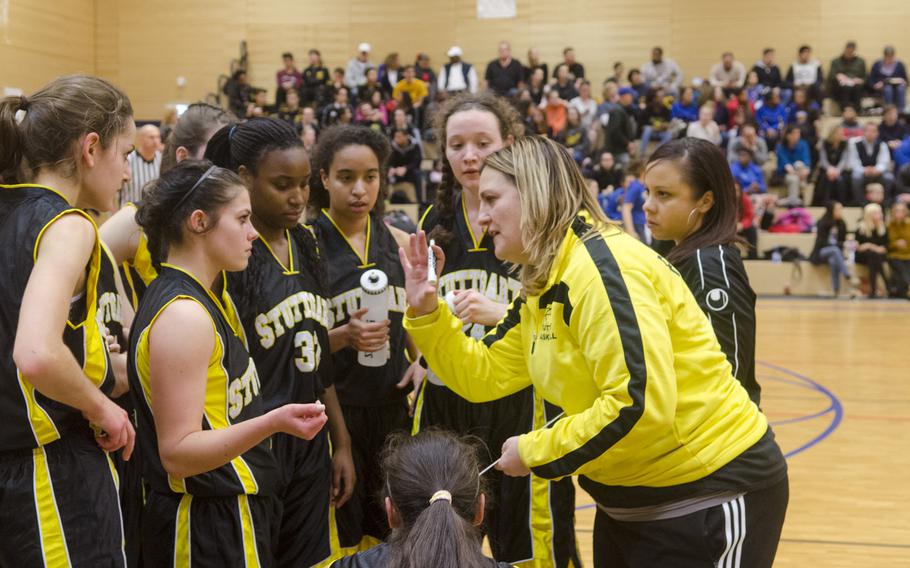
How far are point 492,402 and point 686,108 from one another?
16.5 metres

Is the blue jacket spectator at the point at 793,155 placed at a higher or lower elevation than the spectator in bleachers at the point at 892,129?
lower

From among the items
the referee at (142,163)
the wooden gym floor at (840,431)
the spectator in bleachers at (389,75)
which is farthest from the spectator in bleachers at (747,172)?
the referee at (142,163)

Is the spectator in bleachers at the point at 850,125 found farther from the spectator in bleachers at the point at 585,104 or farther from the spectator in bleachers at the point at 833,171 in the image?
the spectator in bleachers at the point at 585,104

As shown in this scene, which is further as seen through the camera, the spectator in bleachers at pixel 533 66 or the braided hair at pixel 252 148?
the spectator in bleachers at pixel 533 66

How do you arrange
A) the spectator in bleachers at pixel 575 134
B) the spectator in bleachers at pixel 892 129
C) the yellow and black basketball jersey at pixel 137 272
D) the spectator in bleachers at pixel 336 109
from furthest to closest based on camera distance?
the spectator in bleachers at pixel 336 109
the spectator in bleachers at pixel 575 134
the spectator in bleachers at pixel 892 129
the yellow and black basketball jersey at pixel 137 272

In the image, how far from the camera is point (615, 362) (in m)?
2.15

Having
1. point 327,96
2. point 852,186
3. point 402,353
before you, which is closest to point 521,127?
point 402,353

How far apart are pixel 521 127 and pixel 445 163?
32cm

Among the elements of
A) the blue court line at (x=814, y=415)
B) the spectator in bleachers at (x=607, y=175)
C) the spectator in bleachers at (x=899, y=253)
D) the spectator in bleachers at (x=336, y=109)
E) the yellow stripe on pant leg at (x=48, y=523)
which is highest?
the spectator in bleachers at (x=336, y=109)

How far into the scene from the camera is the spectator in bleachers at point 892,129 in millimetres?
17406

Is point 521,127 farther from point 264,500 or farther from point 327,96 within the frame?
point 327,96

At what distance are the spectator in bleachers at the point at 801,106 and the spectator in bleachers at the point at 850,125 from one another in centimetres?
55

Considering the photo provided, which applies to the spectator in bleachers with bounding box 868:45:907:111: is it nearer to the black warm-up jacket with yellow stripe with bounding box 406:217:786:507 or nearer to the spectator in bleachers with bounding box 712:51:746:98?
the spectator in bleachers with bounding box 712:51:746:98

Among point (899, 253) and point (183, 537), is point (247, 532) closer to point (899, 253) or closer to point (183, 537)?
point (183, 537)
